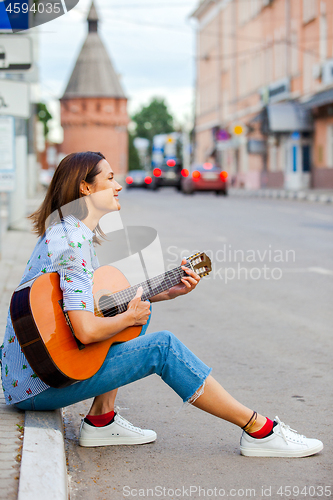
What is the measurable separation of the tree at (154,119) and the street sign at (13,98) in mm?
111304

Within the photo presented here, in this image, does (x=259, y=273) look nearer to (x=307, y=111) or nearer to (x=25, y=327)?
(x=25, y=327)

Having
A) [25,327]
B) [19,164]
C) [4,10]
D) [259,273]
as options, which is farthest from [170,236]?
[25,327]

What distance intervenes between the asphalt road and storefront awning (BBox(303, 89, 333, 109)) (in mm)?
20804

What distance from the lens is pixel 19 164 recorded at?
14641 millimetres

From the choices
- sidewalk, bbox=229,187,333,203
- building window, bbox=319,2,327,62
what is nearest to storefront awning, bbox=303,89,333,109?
building window, bbox=319,2,327,62

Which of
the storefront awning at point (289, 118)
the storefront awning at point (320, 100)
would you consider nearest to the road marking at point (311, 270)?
the storefront awning at point (320, 100)

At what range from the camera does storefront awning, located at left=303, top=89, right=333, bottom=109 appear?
1189 inches

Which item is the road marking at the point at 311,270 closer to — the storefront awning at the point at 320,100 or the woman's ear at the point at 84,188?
the woman's ear at the point at 84,188

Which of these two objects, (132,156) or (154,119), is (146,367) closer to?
(154,119)

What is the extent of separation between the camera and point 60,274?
3.10m

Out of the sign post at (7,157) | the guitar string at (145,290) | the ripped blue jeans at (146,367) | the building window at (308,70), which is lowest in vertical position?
the ripped blue jeans at (146,367)

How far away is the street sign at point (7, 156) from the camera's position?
1212 cm

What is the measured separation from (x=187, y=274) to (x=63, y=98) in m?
87.6

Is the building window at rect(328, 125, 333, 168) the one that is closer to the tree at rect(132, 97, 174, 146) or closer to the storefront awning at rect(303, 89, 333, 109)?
the storefront awning at rect(303, 89, 333, 109)
